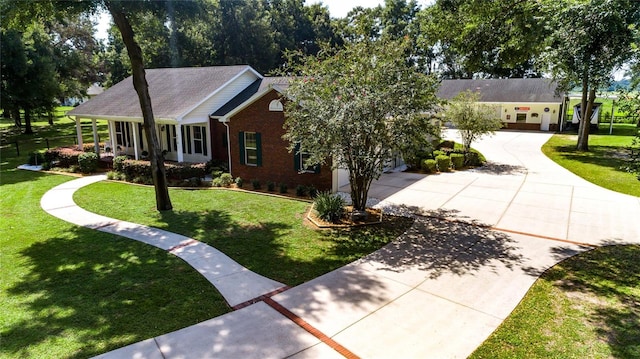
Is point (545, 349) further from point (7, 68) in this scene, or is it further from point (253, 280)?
point (7, 68)

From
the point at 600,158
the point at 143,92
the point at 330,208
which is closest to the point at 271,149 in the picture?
the point at 143,92

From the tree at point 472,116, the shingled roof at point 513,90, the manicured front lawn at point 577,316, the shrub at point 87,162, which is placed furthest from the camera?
the shingled roof at point 513,90

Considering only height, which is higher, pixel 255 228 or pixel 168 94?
pixel 168 94

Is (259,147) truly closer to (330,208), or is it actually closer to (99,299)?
(330,208)

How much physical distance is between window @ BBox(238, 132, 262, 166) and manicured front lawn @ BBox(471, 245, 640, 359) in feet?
38.2

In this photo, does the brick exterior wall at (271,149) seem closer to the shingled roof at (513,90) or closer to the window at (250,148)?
the window at (250,148)

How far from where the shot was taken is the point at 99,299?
707 cm

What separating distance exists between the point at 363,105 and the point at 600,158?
19839 millimetres

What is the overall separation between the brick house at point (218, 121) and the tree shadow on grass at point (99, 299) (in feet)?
19.7

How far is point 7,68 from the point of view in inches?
1128

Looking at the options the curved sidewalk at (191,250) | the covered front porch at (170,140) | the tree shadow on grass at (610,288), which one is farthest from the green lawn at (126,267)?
the covered front porch at (170,140)

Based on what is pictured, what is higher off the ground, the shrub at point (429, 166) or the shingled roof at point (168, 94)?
the shingled roof at point (168, 94)

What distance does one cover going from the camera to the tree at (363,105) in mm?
10070

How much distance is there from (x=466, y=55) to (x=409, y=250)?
834 centimetres
